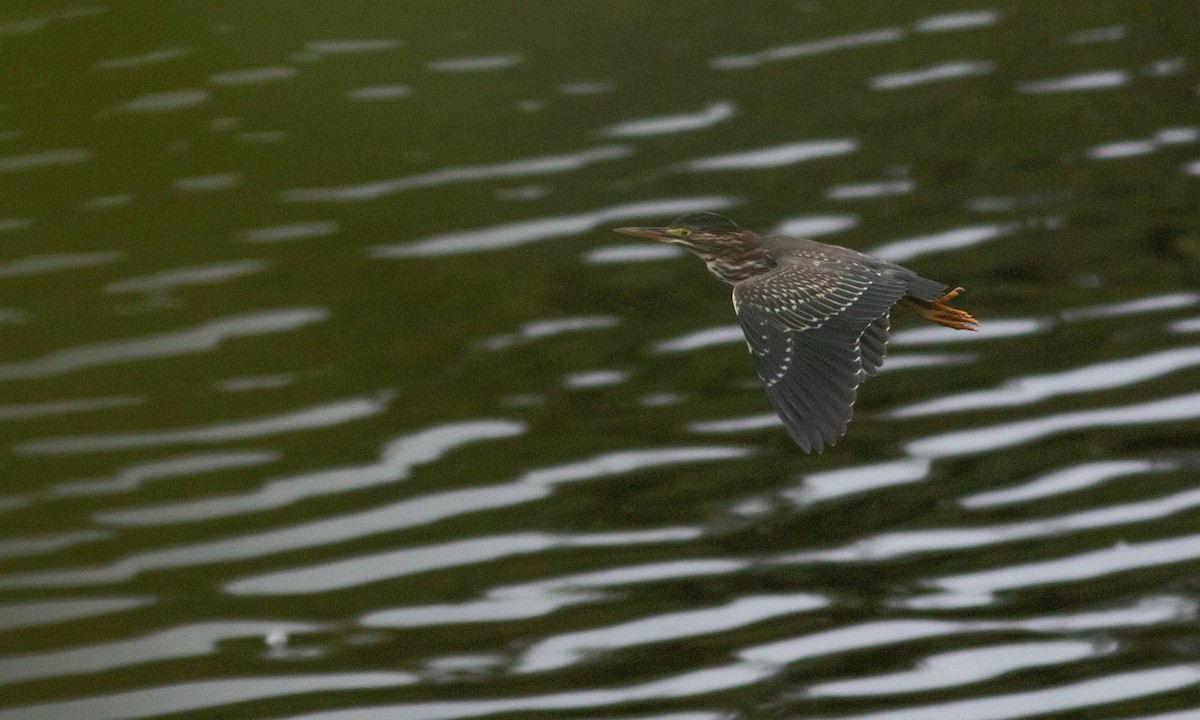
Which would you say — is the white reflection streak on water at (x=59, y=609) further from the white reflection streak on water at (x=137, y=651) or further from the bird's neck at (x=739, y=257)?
the bird's neck at (x=739, y=257)

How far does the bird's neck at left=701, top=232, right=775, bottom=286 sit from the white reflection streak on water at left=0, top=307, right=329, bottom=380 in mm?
4511

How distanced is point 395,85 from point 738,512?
470 cm

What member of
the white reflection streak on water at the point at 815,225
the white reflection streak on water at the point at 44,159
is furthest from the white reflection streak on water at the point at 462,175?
the white reflection streak on water at the point at 815,225

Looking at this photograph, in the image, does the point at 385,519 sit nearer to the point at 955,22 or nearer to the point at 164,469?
the point at 164,469

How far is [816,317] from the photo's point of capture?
22.9 ft

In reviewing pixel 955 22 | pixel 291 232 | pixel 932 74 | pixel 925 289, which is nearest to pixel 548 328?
pixel 291 232

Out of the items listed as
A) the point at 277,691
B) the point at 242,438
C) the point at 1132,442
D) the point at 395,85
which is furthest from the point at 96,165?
the point at 1132,442

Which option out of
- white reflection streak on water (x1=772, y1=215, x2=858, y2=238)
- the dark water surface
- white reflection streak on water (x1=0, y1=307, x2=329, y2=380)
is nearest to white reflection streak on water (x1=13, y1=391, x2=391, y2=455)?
the dark water surface

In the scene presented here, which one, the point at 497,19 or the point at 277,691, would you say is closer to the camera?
the point at 277,691

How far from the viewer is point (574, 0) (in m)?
14.4

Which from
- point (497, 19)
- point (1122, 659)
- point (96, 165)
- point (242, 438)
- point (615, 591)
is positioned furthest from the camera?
point (497, 19)

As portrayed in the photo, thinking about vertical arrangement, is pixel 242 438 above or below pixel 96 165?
below

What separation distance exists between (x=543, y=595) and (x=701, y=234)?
283cm

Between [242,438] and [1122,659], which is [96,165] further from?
[1122,659]
